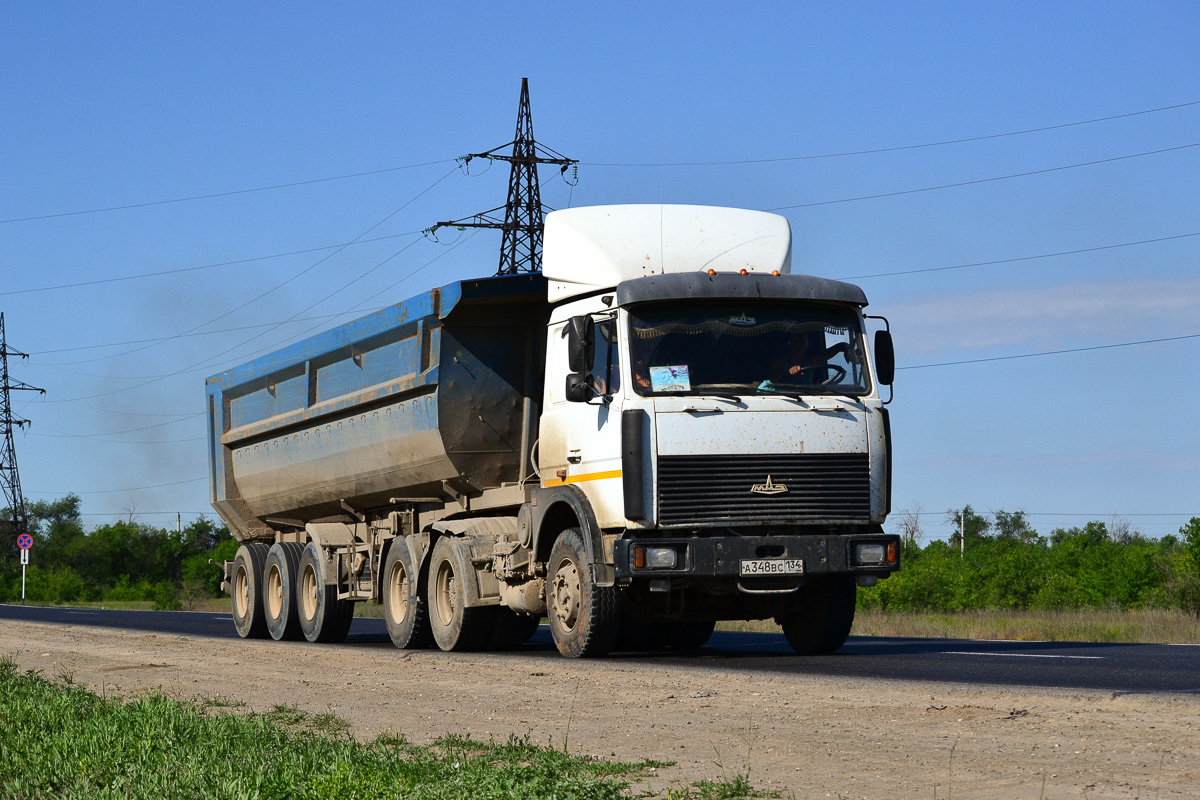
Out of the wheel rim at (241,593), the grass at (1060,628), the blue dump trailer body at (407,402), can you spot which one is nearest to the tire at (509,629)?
the blue dump trailer body at (407,402)

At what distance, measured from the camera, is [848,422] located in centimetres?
1235

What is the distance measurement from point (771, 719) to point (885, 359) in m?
5.45

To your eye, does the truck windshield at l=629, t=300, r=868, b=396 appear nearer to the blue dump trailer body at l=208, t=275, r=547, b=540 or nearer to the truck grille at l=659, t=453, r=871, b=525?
the truck grille at l=659, t=453, r=871, b=525

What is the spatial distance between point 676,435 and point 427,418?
143 inches

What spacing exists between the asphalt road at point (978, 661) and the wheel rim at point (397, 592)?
4.90 ft

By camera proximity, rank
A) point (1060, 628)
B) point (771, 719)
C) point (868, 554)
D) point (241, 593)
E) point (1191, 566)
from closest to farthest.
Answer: point (771, 719), point (868, 554), point (1060, 628), point (241, 593), point (1191, 566)

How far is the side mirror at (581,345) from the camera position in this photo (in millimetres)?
12492

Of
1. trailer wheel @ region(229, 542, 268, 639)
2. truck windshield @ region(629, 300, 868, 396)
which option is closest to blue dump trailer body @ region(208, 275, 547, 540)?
trailer wheel @ region(229, 542, 268, 639)

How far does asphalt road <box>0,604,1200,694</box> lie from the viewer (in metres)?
10.0

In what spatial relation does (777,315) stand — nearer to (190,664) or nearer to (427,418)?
(427,418)

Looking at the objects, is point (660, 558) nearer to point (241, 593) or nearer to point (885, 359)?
point (885, 359)

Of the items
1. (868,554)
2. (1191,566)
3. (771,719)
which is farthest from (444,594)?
(1191,566)

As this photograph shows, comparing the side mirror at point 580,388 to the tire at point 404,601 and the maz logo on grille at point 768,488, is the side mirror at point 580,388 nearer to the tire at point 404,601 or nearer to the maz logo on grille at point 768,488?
the maz logo on grille at point 768,488

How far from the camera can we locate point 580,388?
12.5 metres
